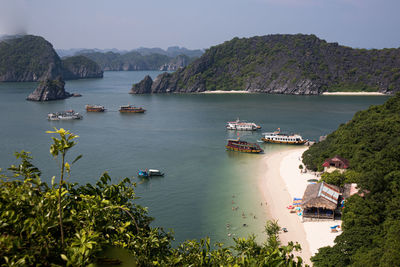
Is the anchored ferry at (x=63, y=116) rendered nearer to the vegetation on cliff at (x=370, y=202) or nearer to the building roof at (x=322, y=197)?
the vegetation on cliff at (x=370, y=202)

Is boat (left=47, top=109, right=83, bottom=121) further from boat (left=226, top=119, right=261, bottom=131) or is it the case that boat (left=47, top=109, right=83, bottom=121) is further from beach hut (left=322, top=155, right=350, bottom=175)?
beach hut (left=322, top=155, right=350, bottom=175)

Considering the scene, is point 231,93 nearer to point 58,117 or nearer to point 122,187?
point 58,117

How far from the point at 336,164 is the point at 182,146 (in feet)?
92.1

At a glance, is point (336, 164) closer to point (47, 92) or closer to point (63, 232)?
point (63, 232)

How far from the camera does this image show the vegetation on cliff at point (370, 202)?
19328 millimetres

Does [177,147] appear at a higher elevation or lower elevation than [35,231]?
lower

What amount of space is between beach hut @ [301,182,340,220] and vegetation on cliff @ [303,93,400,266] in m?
1.95

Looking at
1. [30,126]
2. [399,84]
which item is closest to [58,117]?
[30,126]

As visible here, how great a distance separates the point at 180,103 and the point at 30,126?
5334cm

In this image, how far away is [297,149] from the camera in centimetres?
5772

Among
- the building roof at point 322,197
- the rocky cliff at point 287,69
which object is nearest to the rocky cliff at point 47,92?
the rocky cliff at point 287,69

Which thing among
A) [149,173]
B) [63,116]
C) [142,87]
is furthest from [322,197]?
[142,87]

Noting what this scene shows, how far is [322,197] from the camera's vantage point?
98.0 ft

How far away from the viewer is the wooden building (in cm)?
3749
